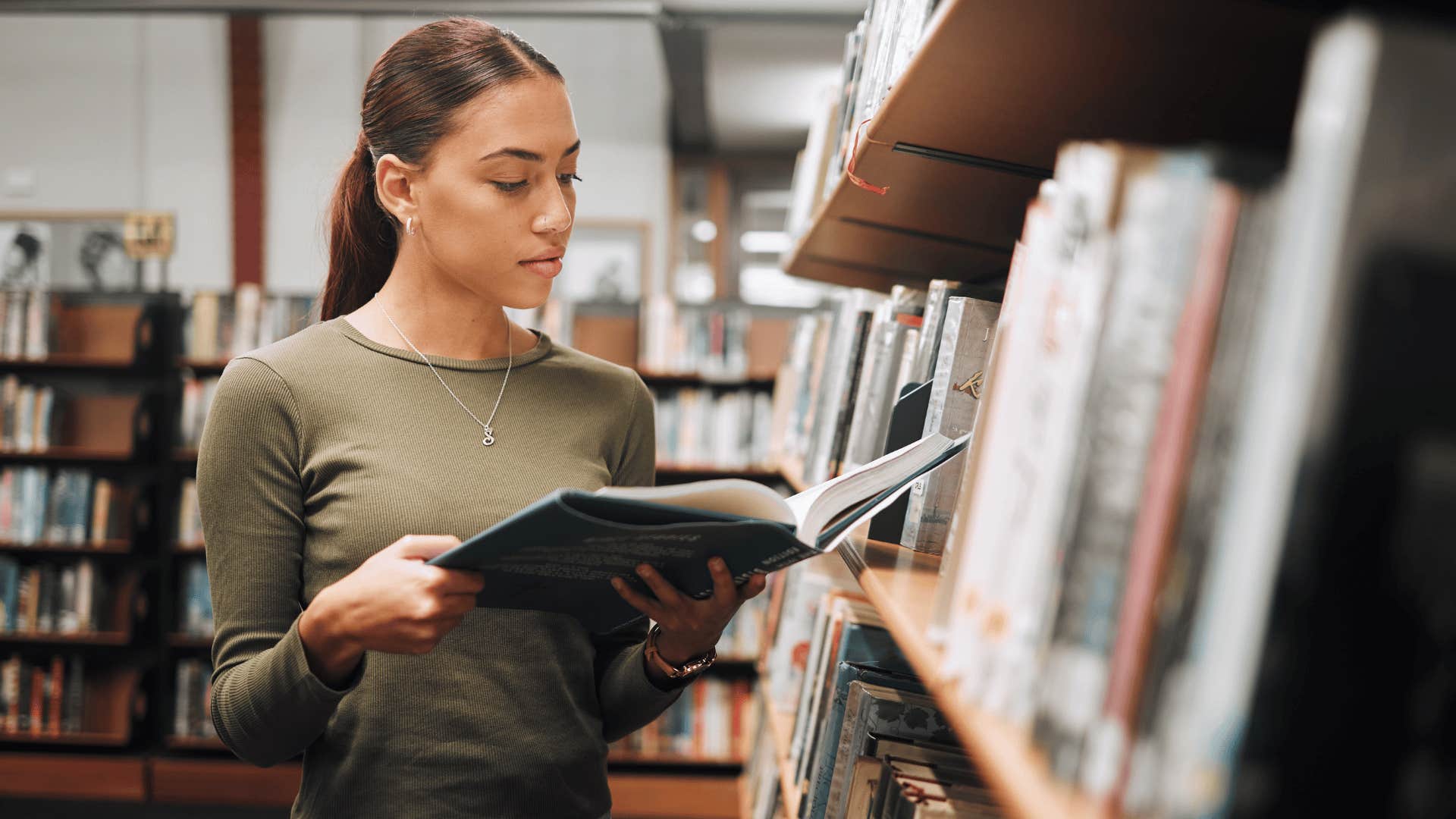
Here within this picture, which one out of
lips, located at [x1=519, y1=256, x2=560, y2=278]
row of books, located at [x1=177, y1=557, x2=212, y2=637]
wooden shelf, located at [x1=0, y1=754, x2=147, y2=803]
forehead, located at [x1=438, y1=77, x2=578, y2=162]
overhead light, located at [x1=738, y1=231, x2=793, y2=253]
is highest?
overhead light, located at [x1=738, y1=231, x2=793, y2=253]

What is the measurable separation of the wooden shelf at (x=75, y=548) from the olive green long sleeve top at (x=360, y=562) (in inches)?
130

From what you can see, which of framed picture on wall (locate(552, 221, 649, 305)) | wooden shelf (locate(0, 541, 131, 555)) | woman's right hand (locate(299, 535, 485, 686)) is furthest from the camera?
framed picture on wall (locate(552, 221, 649, 305))

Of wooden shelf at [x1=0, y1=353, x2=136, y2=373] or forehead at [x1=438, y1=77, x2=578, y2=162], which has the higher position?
forehead at [x1=438, y1=77, x2=578, y2=162]

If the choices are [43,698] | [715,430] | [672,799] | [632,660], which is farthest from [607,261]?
[632,660]

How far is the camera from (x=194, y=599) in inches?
151

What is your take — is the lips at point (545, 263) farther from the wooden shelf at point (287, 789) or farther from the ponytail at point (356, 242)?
the wooden shelf at point (287, 789)

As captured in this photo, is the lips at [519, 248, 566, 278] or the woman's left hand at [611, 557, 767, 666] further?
the lips at [519, 248, 566, 278]

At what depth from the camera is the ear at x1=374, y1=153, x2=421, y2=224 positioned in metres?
1.15

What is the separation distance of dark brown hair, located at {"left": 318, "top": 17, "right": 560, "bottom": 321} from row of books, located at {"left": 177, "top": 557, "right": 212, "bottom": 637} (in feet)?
10.2

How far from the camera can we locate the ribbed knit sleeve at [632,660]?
3.82ft

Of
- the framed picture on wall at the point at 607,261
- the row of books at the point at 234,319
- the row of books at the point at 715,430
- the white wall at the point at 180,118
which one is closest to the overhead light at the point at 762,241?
the framed picture on wall at the point at 607,261

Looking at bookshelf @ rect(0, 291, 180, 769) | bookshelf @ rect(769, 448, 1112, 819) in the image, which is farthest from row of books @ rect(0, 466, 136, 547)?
bookshelf @ rect(769, 448, 1112, 819)

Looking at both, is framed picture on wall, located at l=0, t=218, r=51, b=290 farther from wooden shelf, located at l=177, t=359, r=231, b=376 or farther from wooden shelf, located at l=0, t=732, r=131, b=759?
wooden shelf, located at l=0, t=732, r=131, b=759

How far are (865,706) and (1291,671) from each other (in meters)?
0.83
